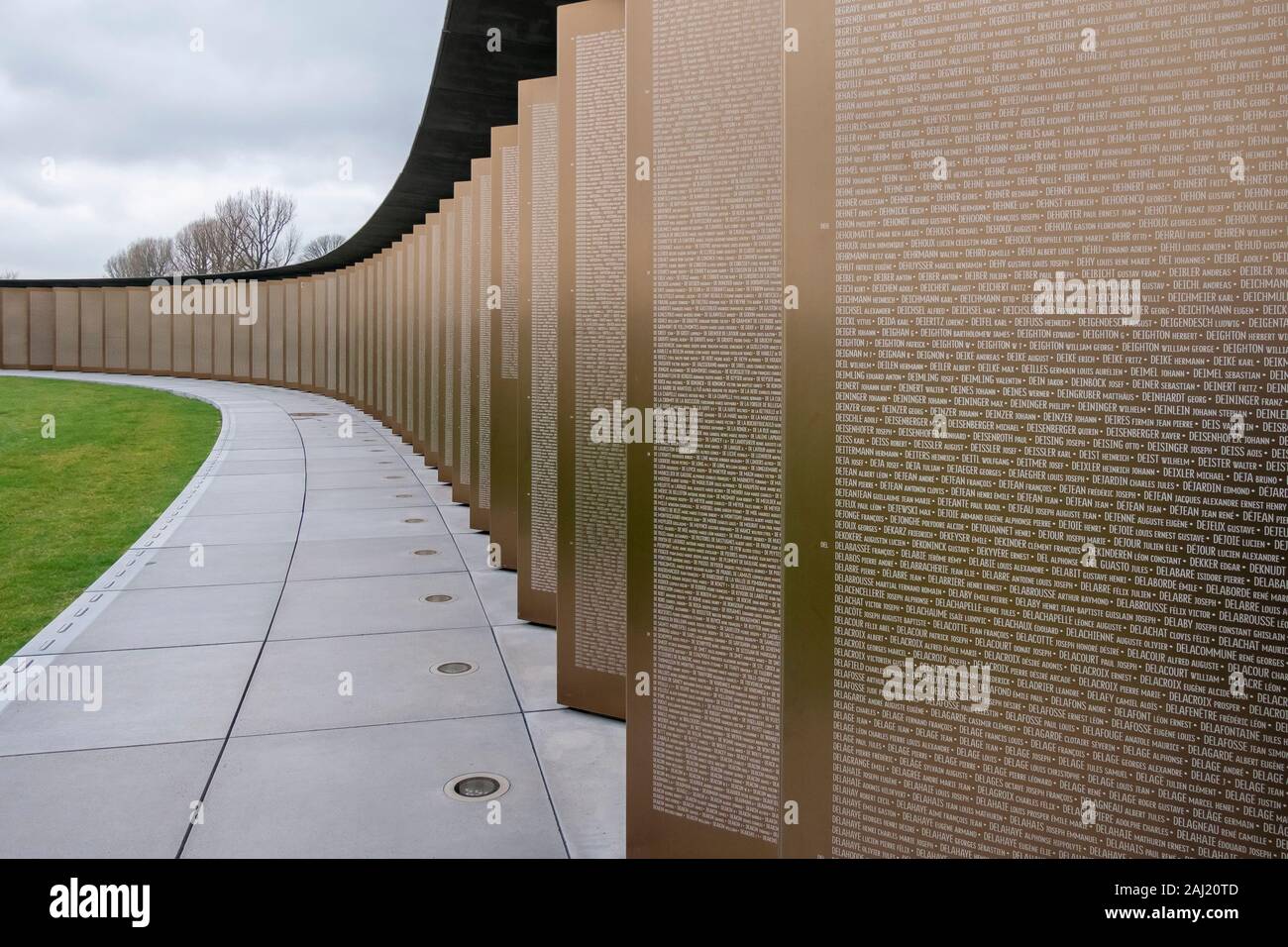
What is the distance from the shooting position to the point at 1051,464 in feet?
7.02

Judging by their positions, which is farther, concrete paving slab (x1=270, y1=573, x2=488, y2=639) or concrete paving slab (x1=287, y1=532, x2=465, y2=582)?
concrete paving slab (x1=287, y1=532, x2=465, y2=582)

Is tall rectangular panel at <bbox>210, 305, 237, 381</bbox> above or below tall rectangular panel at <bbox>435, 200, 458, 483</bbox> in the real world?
above

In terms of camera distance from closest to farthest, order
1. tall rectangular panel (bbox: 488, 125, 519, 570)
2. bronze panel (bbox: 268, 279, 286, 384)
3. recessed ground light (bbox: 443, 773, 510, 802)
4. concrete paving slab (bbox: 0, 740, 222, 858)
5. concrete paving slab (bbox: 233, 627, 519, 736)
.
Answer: concrete paving slab (bbox: 0, 740, 222, 858) < recessed ground light (bbox: 443, 773, 510, 802) < concrete paving slab (bbox: 233, 627, 519, 736) < tall rectangular panel (bbox: 488, 125, 519, 570) < bronze panel (bbox: 268, 279, 286, 384)

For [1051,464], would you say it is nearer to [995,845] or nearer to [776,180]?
[995,845]

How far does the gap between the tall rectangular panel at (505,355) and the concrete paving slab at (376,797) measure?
10.7 feet

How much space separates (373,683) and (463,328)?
6196mm

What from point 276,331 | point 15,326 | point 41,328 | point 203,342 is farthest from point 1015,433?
point 15,326

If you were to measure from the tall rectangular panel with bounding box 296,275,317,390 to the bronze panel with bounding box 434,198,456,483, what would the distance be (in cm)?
2083

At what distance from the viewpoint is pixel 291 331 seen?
3297 centimetres

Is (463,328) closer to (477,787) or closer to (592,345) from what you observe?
(592,345)

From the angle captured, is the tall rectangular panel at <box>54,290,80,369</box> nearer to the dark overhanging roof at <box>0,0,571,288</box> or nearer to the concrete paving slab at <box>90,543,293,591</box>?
the dark overhanging roof at <box>0,0,571,288</box>

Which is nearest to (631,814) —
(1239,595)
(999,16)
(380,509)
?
(1239,595)

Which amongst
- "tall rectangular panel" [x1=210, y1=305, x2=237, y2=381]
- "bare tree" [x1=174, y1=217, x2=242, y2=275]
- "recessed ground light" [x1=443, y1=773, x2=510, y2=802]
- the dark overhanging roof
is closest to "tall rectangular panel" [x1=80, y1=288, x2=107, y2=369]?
"tall rectangular panel" [x1=210, y1=305, x2=237, y2=381]

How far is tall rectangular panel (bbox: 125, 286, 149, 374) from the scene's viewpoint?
3503cm
